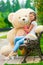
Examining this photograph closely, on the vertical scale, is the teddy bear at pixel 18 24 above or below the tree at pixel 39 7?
above

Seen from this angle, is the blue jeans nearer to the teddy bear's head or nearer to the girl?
the girl

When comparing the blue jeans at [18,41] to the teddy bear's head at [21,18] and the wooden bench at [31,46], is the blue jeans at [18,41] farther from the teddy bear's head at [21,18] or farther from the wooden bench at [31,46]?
the teddy bear's head at [21,18]

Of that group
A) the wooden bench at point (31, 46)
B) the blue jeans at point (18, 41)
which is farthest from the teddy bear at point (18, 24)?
the wooden bench at point (31, 46)

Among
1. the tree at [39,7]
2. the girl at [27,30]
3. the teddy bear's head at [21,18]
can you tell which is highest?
the teddy bear's head at [21,18]

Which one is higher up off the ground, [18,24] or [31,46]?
[18,24]

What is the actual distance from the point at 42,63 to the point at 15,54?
0.89m

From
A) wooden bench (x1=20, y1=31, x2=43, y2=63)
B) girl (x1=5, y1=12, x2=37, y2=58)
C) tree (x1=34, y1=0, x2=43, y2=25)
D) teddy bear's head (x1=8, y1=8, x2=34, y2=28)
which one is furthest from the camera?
tree (x1=34, y1=0, x2=43, y2=25)

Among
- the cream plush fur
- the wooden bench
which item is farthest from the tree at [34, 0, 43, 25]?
the wooden bench

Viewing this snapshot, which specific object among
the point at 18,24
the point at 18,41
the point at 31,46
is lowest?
the point at 31,46

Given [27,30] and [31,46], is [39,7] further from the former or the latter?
[31,46]

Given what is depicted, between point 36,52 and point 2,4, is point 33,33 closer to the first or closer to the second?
point 36,52

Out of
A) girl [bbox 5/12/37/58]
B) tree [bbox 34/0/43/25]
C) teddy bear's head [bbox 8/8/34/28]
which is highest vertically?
teddy bear's head [bbox 8/8/34/28]

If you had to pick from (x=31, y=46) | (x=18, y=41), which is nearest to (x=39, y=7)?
(x=18, y=41)


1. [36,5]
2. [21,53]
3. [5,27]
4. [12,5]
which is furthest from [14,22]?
[5,27]
